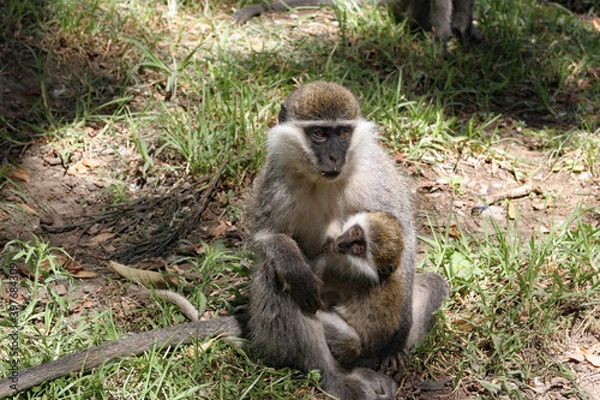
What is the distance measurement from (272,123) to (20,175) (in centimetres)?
165

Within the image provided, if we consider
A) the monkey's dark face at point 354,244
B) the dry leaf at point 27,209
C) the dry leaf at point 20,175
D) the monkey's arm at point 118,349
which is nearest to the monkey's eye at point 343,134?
the monkey's dark face at point 354,244

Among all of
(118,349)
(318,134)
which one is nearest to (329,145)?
(318,134)

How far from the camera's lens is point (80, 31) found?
5453mm

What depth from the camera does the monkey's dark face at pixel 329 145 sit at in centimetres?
326

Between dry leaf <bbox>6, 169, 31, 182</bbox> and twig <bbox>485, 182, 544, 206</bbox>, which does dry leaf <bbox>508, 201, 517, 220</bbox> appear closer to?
twig <bbox>485, 182, 544, 206</bbox>

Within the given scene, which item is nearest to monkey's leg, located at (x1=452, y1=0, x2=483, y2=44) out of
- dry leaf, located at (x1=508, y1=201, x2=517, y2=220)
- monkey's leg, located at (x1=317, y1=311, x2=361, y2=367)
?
dry leaf, located at (x1=508, y1=201, x2=517, y2=220)

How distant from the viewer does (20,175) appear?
4707 mm

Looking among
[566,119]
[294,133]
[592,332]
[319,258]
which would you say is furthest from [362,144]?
[566,119]

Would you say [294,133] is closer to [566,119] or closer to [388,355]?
[388,355]

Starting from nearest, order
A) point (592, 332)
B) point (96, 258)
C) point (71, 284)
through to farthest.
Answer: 1. point (592, 332)
2. point (71, 284)
3. point (96, 258)

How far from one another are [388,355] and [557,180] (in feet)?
6.78

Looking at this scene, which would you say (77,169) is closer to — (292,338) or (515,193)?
(292,338)

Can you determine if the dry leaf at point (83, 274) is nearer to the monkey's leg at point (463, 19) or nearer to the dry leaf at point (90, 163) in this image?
the dry leaf at point (90, 163)

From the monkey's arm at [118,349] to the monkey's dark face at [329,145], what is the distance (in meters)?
0.96
